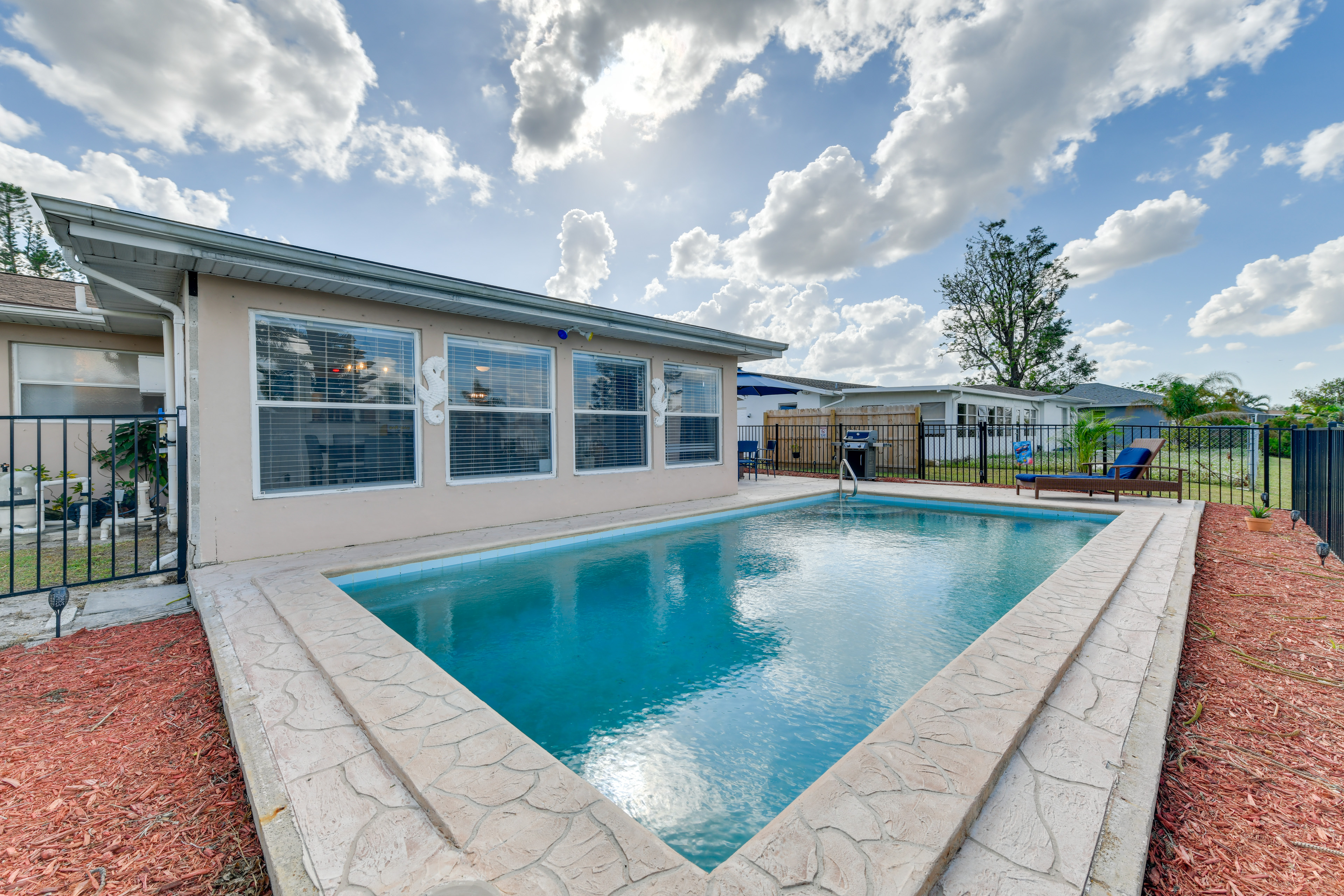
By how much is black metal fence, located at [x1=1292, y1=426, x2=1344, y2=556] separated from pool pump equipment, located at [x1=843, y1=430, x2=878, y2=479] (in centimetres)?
674

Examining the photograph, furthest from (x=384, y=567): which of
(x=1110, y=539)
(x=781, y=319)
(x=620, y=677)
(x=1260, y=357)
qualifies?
(x=1260, y=357)

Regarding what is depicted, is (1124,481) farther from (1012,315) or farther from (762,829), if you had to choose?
(1012,315)

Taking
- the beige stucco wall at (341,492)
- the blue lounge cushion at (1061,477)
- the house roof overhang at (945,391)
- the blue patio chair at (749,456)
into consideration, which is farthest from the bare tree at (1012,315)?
the beige stucco wall at (341,492)

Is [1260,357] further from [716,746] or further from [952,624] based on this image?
[716,746]

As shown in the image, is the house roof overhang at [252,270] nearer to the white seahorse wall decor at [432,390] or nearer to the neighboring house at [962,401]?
the white seahorse wall decor at [432,390]

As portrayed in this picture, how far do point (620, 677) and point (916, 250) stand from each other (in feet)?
76.1

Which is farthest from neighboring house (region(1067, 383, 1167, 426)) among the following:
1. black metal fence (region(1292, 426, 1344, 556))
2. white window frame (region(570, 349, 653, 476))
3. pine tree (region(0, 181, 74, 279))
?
pine tree (region(0, 181, 74, 279))

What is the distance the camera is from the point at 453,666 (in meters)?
3.19

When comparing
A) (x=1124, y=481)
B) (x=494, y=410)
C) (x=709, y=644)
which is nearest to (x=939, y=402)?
(x=1124, y=481)

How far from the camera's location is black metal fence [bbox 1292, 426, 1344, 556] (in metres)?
4.72

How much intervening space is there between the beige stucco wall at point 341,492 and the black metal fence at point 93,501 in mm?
290

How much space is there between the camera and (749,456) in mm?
13523

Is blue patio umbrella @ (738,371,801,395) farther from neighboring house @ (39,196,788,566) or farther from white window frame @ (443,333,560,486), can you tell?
white window frame @ (443,333,560,486)

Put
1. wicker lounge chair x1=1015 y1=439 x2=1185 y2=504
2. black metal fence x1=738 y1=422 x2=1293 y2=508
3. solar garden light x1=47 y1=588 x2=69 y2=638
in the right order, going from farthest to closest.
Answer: black metal fence x1=738 y1=422 x2=1293 y2=508 < wicker lounge chair x1=1015 y1=439 x2=1185 y2=504 < solar garden light x1=47 y1=588 x2=69 y2=638
